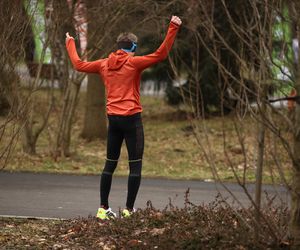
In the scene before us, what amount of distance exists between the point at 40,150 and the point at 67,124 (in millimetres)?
1305

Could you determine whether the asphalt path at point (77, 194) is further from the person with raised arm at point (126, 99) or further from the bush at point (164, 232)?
the bush at point (164, 232)

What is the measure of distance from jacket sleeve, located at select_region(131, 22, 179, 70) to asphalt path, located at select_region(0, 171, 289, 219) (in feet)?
5.11

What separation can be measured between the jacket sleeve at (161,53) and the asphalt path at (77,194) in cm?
156

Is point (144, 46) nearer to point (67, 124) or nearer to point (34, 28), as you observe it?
point (67, 124)

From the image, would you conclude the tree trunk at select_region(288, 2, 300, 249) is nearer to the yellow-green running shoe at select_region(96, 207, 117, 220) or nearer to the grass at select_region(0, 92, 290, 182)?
the yellow-green running shoe at select_region(96, 207, 117, 220)

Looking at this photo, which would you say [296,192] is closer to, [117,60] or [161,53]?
[161,53]

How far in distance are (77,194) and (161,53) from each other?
13.9ft

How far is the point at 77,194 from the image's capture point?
1167 cm

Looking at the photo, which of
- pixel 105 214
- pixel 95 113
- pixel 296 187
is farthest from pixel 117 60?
pixel 95 113

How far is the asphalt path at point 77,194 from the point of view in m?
9.94

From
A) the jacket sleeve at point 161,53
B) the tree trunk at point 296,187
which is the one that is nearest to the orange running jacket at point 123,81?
the jacket sleeve at point 161,53

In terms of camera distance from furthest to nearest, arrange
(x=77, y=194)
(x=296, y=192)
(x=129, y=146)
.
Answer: (x=77, y=194)
(x=129, y=146)
(x=296, y=192)

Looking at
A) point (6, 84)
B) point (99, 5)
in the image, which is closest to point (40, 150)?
point (99, 5)

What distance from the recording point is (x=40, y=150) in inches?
691
